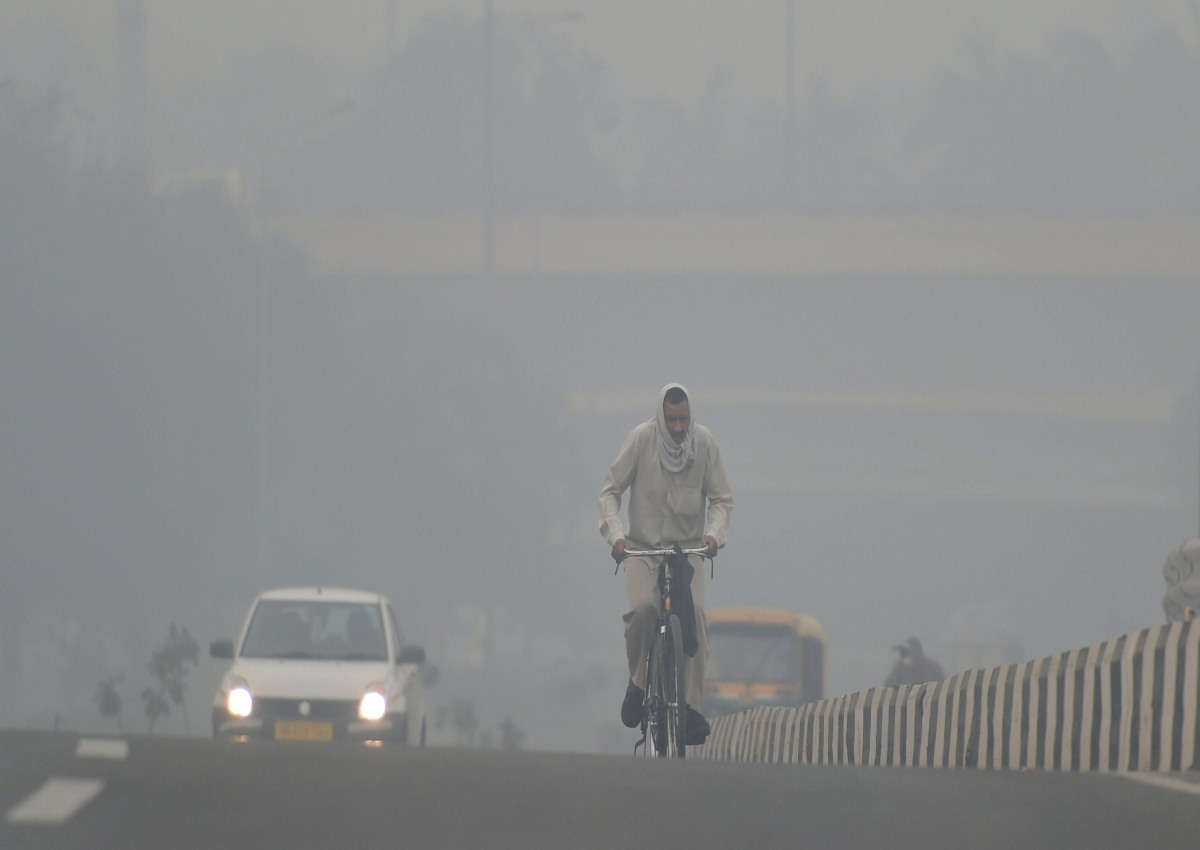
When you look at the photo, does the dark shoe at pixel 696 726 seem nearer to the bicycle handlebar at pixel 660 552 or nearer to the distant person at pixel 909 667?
the bicycle handlebar at pixel 660 552

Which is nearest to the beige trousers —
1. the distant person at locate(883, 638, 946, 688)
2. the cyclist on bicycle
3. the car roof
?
the cyclist on bicycle

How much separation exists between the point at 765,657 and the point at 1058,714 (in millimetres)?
23422

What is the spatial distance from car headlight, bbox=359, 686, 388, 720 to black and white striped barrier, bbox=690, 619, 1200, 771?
193 inches

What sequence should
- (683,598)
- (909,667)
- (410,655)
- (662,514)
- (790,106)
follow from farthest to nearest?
(790,106) < (909,667) < (410,655) < (662,514) < (683,598)

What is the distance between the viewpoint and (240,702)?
15414 mm

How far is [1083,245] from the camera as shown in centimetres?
16150

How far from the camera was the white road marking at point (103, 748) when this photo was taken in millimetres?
5344

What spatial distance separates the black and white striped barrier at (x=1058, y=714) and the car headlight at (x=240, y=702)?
18.2 feet

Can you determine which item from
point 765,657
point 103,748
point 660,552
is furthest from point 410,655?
point 765,657

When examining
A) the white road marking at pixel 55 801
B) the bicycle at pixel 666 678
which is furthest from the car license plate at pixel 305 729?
the white road marking at pixel 55 801

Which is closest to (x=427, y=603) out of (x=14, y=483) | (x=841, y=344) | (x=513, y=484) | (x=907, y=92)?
(x=513, y=484)

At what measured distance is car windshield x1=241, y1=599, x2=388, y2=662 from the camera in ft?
53.4

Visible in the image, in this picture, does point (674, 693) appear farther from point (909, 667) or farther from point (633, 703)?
point (909, 667)

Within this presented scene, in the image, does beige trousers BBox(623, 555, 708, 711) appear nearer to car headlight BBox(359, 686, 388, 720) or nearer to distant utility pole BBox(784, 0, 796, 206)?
car headlight BBox(359, 686, 388, 720)
